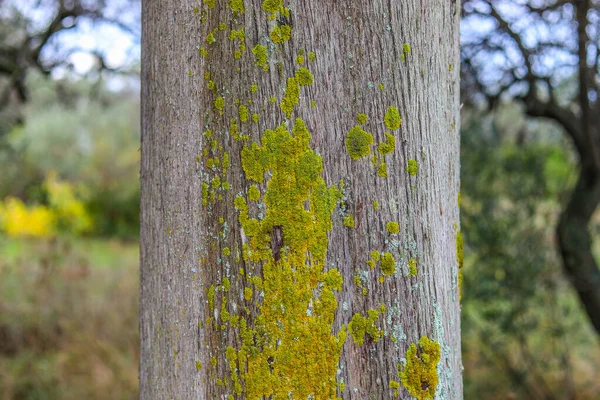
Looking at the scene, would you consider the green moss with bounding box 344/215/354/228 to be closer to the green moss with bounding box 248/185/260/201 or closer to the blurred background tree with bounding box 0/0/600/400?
the green moss with bounding box 248/185/260/201

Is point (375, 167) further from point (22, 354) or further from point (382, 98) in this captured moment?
point (22, 354)

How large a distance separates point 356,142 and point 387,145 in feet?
0.24

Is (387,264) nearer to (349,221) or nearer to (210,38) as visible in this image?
(349,221)

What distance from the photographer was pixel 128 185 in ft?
52.4

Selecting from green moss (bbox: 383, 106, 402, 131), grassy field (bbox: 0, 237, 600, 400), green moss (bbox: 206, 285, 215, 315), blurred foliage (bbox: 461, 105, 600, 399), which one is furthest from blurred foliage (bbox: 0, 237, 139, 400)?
green moss (bbox: 383, 106, 402, 131)

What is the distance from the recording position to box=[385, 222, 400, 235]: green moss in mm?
1102

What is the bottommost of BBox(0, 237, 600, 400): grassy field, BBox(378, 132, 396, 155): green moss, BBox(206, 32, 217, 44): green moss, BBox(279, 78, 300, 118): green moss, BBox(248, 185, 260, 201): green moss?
BBox(0, 237, 600, 400): grassy field

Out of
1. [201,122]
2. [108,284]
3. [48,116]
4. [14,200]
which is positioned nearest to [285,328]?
[201,122]

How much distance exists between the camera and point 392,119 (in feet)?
3.65

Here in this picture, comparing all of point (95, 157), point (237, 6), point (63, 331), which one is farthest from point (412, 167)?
point (95, 157)

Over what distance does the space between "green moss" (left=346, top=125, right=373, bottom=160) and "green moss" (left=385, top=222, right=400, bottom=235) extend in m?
0.16

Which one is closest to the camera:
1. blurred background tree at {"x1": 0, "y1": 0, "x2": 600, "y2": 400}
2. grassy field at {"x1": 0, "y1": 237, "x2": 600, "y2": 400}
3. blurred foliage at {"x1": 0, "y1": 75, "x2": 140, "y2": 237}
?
blurred background tree at {"x1": 0, "y1": 0, "x2": 600, "y2": 400}

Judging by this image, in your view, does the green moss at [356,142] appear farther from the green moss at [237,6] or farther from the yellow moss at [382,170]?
the green moss at [237,6]

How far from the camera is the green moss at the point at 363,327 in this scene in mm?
1086
